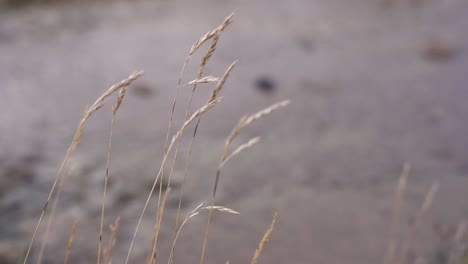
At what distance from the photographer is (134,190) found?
3.42 meters

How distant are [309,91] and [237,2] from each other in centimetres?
180

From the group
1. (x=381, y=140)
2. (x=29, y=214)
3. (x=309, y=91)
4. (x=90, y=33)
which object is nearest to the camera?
(x=29, y=214)

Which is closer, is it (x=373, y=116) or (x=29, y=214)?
(x=29, y=214)

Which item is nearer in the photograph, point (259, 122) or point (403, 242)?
point (403, 242)

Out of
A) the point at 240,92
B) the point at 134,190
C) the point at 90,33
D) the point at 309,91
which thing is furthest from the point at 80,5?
the point at 134,190

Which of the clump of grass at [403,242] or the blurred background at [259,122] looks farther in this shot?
the blurred background at [259,122]

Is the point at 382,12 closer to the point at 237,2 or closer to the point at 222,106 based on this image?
the point at 237,2

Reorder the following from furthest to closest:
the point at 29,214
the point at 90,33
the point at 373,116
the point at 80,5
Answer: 1. the point at 80,5
2. the point at 90,33
3. the point at 373,116
4. the point at 29,214

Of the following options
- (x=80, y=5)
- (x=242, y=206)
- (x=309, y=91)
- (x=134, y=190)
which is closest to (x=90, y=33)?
(x=80, y=5)

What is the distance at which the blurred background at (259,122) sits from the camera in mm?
3074

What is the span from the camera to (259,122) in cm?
414

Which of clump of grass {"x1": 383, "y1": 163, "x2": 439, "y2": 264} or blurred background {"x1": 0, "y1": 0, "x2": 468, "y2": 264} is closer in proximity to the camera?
clump of grass {"x1": 383, "y1": 163, "x2": 439, "y2": 264}

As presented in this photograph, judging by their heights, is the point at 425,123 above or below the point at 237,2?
below

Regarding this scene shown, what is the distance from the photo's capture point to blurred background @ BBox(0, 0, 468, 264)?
10.1 feet
